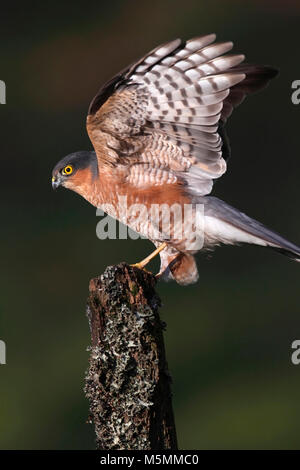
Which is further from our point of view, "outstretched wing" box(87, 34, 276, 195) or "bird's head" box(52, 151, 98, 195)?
"bird's head" box(52, 151, 98, 195)

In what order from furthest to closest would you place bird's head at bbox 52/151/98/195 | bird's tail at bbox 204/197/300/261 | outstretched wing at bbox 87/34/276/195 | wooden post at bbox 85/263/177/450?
bird's head at bbox 52/151/98/195
bird's tail at bbox 204/197/300/261
outstretched wing at bbox 87/34/276/195
wooden post at bbox 85/263/177/450

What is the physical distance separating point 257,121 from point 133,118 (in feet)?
17.1

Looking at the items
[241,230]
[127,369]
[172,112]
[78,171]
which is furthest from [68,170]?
[127,369]

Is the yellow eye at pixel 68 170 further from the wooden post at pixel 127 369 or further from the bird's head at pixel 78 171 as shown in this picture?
the wooden post at pixel 127 369

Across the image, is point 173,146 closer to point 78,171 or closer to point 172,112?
point 172,112

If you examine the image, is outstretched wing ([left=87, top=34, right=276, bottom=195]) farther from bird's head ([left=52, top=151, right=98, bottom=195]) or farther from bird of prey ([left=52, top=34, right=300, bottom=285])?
bird's head ([left=52, top=151, right=98, bottom=195])

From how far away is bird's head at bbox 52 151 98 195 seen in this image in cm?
366

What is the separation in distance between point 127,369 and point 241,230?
105cm

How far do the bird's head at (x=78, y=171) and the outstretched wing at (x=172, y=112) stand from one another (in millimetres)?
164

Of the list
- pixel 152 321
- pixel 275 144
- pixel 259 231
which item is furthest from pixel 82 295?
pixel 152 321

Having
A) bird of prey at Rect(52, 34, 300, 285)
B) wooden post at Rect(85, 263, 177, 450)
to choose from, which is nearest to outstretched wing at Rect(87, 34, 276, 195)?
bird of prey at Rect(52, 34, 300, 285)

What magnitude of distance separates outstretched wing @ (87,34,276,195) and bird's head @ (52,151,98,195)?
6.5 inches

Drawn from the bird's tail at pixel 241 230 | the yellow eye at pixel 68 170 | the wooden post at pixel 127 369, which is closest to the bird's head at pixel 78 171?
the yellow eye at pixel 68 170

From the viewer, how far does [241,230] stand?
11.0 feet
